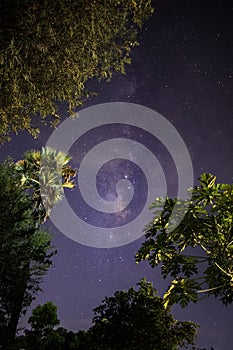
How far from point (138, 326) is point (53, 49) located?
16709 millimetres

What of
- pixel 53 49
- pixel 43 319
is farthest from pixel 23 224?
pixel 53 49

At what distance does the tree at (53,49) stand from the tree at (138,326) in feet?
45.8

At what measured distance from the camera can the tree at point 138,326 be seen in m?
18.6

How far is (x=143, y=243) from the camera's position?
328 inches

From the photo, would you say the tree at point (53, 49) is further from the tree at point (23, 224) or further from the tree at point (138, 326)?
the tree at point (138, 326)

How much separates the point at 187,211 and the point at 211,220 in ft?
2.08

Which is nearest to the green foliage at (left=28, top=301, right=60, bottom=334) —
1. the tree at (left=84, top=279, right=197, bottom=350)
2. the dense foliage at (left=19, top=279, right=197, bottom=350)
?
the dense foliage at (left=19, top=279, right=197, bottom=350)

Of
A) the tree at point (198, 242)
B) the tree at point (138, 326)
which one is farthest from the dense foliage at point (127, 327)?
the tree at point (198, 242)

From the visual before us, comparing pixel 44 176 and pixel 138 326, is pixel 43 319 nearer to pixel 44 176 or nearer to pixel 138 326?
pixel 138 326

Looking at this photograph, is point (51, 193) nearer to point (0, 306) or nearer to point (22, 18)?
point (0, 306)

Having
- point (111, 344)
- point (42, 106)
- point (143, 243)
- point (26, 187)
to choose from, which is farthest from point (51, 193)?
point (143, 243)

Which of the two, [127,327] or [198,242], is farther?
[127,327]

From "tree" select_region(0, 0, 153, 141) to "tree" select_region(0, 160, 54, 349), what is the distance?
1004 centimetres

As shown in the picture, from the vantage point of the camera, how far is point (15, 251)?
19.8 metres
